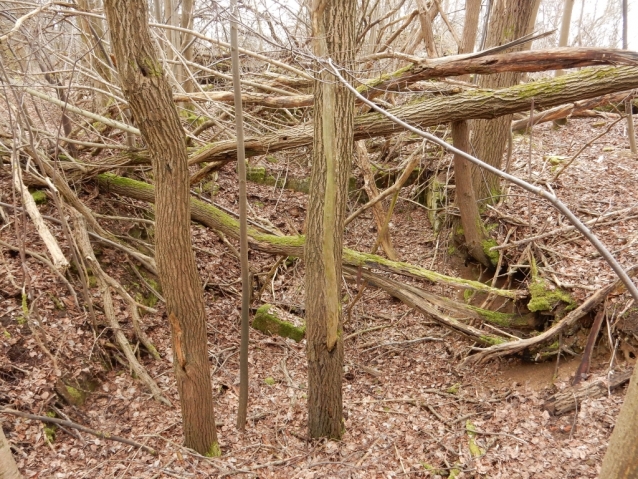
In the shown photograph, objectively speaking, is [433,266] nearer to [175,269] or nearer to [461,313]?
[461,313]

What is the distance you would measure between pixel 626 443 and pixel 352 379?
4469 mm

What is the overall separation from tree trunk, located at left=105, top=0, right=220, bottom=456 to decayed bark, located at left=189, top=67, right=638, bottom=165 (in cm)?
250

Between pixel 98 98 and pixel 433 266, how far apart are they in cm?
620

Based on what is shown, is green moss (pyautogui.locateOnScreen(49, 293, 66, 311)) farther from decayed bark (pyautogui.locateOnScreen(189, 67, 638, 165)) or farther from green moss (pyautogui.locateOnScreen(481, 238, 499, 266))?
green moss (pyautogui.locateOnScreen(481, 238, 499, 266))

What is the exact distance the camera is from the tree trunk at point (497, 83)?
5.82 meters

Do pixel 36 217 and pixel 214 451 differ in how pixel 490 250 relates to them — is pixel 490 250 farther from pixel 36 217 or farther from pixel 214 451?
pixel 36 217

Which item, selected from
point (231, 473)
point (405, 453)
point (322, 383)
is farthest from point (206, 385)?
point (405, 453)

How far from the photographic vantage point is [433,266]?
7.00 meters

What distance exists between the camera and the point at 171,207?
3.32 meters

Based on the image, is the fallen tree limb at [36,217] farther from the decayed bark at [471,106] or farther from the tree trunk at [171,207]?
the decayed bark at [471,106]

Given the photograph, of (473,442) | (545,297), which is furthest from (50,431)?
(545,297)

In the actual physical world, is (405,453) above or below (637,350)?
below

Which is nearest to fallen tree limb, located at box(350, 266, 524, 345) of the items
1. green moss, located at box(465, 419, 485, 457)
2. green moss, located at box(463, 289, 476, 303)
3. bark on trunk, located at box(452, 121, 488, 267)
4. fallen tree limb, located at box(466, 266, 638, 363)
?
fallen tree limb, located at box(466, 266, 638, 363)

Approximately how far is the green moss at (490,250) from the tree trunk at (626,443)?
500cm
